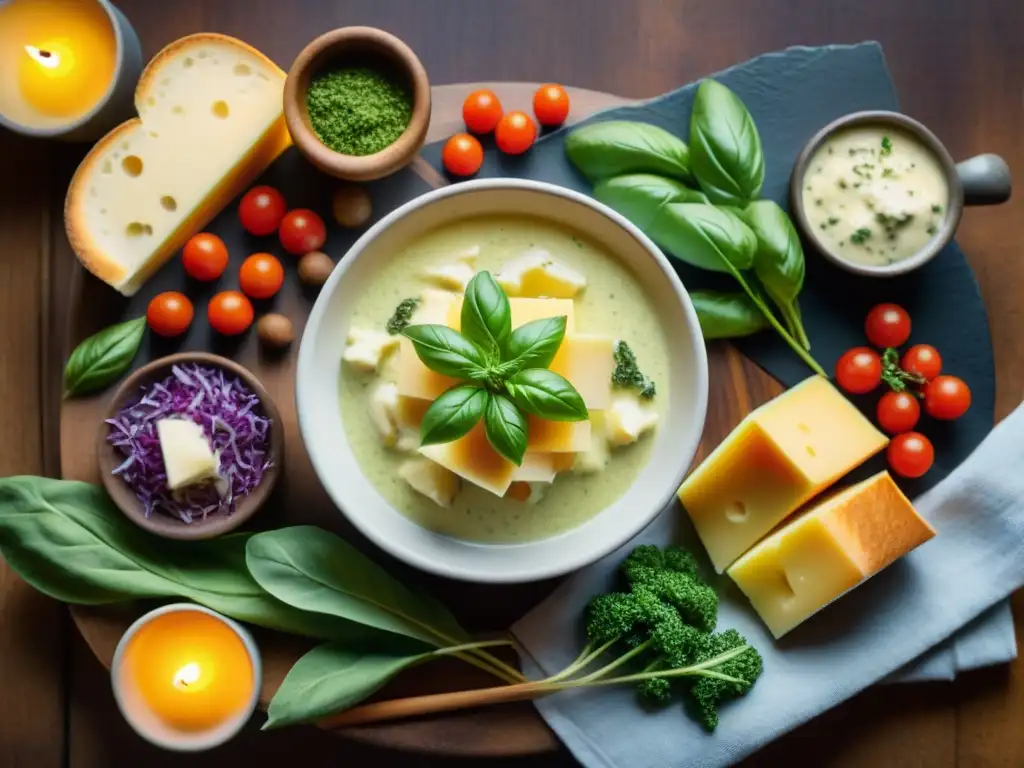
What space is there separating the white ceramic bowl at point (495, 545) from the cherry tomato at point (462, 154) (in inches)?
11.1

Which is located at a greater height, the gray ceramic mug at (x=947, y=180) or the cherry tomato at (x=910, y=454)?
the gray ceramic mug at (x=947, y=180)

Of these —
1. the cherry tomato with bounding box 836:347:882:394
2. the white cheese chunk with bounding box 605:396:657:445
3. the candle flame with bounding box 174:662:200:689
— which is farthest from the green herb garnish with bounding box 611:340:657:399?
the candle flame with bounding box 174:662:200:689

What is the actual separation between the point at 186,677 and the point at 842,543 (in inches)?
70.4

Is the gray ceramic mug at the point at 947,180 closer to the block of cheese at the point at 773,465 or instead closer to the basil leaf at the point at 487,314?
the block of cheese at the point at 773,465

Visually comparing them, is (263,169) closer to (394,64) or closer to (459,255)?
(394,64)

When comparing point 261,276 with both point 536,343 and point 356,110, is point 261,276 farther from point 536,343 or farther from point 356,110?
point 536,343

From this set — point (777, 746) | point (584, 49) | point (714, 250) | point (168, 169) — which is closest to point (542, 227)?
point (714, 250)

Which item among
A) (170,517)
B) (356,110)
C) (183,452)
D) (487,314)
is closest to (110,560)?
(170,517)

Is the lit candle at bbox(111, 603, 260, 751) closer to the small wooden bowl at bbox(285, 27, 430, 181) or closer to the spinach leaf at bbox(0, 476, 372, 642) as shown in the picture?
the spinach leaf at bbox(0, 476, 372, 642)

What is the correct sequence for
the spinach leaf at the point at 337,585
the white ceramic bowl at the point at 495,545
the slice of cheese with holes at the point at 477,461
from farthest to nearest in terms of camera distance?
the spinach leaf at the point at 337,585, the white ceramic bowl at the point at 495,545, the slice of cheese with holes at the point at 477,461

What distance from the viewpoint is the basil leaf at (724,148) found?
272 centimetres

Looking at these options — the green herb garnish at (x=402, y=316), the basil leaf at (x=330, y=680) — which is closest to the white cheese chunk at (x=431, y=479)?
the green herb garnish at (x=402, y=316)

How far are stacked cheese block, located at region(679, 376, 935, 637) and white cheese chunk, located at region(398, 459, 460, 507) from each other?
71 cm

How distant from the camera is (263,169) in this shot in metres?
2.85
